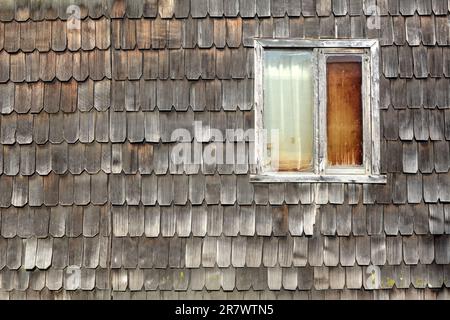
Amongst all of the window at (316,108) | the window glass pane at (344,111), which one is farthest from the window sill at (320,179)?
the window glass pane at (344,111)

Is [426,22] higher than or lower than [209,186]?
higher

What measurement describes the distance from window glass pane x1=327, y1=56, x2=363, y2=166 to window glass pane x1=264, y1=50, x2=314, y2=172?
184 mm

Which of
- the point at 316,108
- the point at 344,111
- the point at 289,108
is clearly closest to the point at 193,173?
the point at 289,108

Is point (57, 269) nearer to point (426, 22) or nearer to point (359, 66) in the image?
point (359, 66)

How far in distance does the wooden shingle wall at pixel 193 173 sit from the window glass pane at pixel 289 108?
0.20 metres

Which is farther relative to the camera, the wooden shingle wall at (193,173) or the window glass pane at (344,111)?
the window glass pane at (344,111)

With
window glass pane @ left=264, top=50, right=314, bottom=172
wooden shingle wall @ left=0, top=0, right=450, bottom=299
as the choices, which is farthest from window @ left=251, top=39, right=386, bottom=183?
wooden shingle wall @ left=0, top=0, right=450, bottom=299

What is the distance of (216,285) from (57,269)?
145 cm

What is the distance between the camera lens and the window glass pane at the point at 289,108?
6672mm

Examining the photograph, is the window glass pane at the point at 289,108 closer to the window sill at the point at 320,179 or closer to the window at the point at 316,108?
the window at the point at 316,108

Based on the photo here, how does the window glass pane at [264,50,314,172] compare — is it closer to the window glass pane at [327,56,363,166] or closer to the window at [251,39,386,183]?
the window at [251,39,386,183]

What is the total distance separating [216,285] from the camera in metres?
6.55
